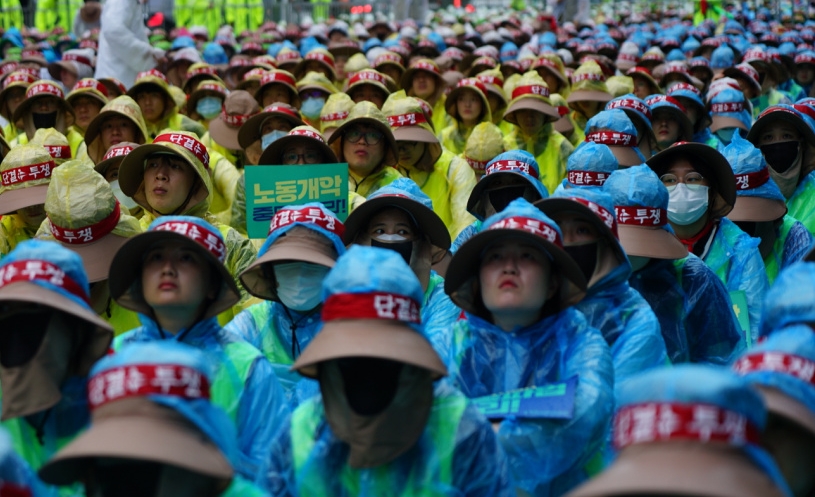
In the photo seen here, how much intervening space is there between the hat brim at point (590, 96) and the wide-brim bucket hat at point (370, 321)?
8.96 meters

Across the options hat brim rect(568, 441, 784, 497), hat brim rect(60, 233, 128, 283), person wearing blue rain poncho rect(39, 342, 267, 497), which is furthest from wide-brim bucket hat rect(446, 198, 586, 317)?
hat brim rect(60, 233, 128, 283)

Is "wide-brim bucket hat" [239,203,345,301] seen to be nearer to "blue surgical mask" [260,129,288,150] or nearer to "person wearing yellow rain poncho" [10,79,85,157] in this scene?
"blue surgical mask" [260,129,288,150]

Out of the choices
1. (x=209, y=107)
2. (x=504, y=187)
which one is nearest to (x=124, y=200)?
(x=504, y=187)

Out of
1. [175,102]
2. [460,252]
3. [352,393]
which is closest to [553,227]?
[460,252]

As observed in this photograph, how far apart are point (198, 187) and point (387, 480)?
3.74 metres

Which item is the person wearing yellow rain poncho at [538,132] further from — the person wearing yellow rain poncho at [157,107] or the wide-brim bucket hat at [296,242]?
the wide-brim bucket hat at [296,242]

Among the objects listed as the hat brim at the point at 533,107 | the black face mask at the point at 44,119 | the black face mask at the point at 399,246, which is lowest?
the black face mask at the point at 44,119

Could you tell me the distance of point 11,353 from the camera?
12.4 feet

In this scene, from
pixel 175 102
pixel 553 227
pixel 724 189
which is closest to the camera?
pixel 553 227

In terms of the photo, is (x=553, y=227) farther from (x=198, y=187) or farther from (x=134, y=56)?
(x=134, y=56)

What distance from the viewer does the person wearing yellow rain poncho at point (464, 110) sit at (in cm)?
1123

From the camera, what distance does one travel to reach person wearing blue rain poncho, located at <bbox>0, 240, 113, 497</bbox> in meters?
3.75

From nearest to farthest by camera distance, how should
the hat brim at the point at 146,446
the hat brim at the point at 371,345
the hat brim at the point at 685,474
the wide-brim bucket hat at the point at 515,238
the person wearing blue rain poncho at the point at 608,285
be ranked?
1. the hat brim at the point at 685,474
2. the hat brim at the point at 146,446
3. the hat brim at the point at 371,345
4. the wide-brim bucket hat at the point at 515,238
5. the person wearing blue rain poncho at the point at 608,285

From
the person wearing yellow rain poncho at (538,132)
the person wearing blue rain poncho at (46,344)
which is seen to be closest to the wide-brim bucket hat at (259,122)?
the person wearing yellow rain poncho at (538,132)
